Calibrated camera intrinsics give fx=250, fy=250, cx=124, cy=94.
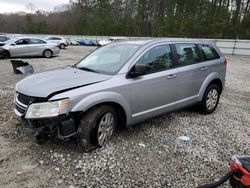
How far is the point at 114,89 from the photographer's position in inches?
142

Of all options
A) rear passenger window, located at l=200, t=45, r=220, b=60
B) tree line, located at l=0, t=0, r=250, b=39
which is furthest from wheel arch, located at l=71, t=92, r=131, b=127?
tree line, located at l=0, t=0, r=250, b=39

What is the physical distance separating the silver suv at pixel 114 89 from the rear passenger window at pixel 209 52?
4 cm

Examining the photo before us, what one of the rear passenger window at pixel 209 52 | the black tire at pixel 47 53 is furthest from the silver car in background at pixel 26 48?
the rear passenger window at pixel 209 52

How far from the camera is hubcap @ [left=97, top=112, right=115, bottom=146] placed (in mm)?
3588

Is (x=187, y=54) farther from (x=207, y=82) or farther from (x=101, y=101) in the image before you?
(x=101, y=101)

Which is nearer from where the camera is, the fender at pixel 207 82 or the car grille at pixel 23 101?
the car grille at pixel 23 101

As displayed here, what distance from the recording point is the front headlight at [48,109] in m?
3.17

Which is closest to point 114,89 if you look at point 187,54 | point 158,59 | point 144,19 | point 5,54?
point 158,59

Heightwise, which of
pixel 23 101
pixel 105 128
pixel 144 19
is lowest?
pixel 105 128

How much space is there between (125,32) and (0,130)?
46153 mm

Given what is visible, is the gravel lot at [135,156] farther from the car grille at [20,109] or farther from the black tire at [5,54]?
the black tire at [5,54]

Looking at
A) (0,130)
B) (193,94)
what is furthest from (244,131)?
(0,130)

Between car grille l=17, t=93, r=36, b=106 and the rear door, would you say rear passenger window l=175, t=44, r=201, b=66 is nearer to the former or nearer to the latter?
the rear door

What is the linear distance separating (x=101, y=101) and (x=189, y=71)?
6.82 feet
